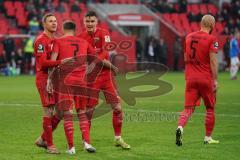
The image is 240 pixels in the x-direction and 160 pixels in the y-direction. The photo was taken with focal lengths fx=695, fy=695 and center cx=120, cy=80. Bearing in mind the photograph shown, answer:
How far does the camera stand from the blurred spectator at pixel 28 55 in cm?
3647

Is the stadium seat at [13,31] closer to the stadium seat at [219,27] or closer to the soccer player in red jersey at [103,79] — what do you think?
the stadium seat at [219,27]

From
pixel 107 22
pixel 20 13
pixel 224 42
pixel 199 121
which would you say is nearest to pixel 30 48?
pixel 20 13

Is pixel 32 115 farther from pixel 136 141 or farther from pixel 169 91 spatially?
pixel 169 91

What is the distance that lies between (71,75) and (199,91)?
8.25ft

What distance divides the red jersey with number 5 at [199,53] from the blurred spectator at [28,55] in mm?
24674

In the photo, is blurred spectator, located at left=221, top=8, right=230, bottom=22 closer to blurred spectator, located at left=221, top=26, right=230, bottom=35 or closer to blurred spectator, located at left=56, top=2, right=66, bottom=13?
blurred spectator, located at left=221, top=26, right=230, bottom=35

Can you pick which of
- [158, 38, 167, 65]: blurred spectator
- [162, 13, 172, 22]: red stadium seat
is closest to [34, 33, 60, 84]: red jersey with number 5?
[158, 38, 167, 65]: blurred spectator

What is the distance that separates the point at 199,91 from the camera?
12.5m

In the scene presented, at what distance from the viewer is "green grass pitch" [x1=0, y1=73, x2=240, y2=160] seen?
36.7 ft

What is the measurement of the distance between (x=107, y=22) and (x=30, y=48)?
255 inches

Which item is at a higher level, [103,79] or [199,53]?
[199,53]

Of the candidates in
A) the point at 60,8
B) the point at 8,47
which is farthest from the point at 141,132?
the point at 60,8

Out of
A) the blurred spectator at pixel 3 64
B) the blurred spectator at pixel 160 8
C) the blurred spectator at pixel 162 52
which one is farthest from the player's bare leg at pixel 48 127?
the blurred spectator at pixel 160 8

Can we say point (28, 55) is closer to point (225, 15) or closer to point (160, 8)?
point (160, 8)
